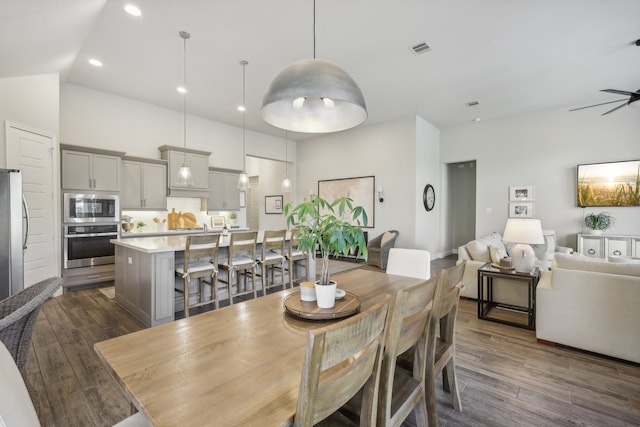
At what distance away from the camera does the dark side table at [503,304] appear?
3.07 metres

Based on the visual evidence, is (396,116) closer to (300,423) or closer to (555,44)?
(555,44)

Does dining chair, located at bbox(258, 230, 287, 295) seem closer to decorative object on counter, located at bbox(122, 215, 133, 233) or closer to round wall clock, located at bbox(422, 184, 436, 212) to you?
decorative object on counter, located at bbox(122, 215, 133, 233)

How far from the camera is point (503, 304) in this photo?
3639mm

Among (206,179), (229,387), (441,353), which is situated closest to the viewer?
(229,387)

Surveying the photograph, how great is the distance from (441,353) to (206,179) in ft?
17.8

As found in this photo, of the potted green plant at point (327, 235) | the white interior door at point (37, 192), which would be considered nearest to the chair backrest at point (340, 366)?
the potted green plant at point (327, 235)

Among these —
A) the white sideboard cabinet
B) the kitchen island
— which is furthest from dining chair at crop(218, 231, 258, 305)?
the white sideboard cabinet

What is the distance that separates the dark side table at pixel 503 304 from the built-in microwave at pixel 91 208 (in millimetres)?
5355

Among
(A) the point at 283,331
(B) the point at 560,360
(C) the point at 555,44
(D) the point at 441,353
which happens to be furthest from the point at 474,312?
(C) the point at 555,44

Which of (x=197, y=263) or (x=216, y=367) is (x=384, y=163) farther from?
(x=216, y=367)

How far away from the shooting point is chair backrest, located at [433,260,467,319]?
143 cm

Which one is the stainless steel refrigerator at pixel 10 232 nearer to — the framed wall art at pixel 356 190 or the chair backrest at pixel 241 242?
the chair backrest at pixel 241 242

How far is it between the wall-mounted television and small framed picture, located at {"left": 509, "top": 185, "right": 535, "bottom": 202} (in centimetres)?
78

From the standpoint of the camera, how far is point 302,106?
68.5 inches
